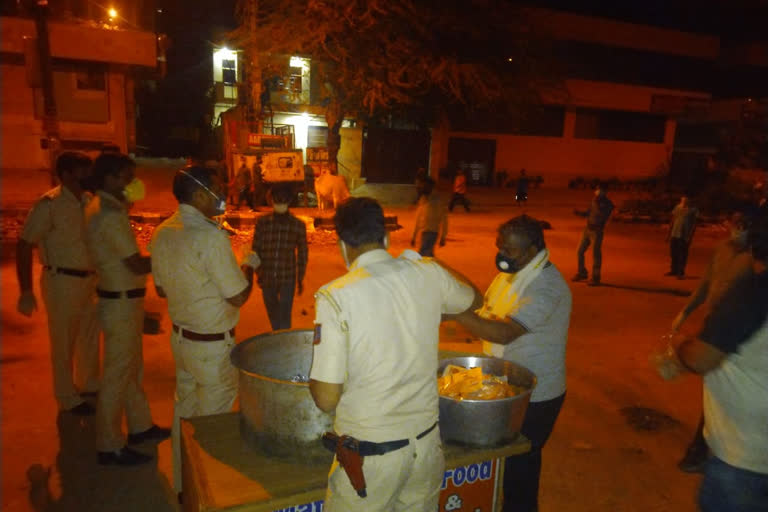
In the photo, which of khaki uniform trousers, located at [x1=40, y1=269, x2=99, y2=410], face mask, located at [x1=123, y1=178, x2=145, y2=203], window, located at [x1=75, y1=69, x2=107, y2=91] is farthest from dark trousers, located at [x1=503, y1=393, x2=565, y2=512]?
window, located at [x1=75, y1=69, x2=107, y2=91]

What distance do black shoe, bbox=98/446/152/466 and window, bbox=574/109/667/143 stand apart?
122 ft

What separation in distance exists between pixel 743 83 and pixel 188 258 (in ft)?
169

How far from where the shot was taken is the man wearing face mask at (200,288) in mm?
3084

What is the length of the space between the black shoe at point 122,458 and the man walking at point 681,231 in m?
9.70

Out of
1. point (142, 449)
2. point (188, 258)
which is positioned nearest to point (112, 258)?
point (188, 258)

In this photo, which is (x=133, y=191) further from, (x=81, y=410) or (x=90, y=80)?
(x=90, y=80)

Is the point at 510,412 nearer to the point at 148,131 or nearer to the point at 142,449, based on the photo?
the point at 142,449

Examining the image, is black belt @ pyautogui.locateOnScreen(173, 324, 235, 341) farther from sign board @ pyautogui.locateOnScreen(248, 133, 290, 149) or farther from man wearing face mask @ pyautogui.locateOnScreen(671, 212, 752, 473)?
sign board @ pyautogui.locateOnScreen(248, 133, 290, 149)

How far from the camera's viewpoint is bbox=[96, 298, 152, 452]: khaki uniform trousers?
369 centimetres

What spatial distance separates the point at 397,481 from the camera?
204 centimetres

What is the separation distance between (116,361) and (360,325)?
8.36 ft

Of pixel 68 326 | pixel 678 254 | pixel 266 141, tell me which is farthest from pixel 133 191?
pixel 266 141

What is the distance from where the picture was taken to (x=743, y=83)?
1700 inches

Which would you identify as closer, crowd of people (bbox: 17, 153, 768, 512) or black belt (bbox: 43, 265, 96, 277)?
crowd of people (bbox: 17, 153, 768, 512)
